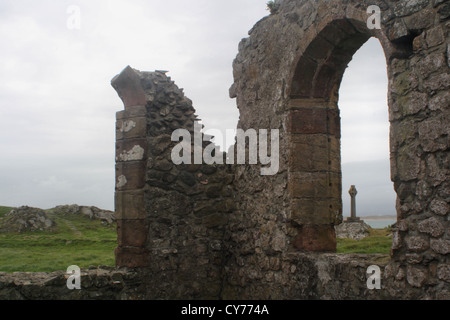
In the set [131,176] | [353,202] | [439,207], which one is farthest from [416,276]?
[353,202]

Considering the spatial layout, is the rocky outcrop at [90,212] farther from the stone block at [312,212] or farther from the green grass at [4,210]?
the stone block at [312,212]

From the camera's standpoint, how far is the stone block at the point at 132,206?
224 inches

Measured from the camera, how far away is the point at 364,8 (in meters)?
4.18

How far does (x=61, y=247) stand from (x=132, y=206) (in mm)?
5073

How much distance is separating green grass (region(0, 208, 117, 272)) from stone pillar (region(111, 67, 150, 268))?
180 cm

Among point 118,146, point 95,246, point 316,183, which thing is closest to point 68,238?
point 95,246

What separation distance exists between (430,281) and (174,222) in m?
3.24

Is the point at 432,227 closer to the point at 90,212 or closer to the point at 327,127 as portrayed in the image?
the point at 327,127

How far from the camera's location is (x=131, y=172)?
5.79m

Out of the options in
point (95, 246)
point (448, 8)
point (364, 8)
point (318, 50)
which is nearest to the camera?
point (448, 8)

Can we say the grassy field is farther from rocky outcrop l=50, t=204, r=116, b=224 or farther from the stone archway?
the stone archway

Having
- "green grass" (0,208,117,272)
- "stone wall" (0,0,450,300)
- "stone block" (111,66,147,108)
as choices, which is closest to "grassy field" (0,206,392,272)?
"green grass" (0,208,117,272)

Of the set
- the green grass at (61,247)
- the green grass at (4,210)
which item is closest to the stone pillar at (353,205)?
the green grass at (61,247)

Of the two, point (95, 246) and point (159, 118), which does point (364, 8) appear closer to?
point (159, 118)
